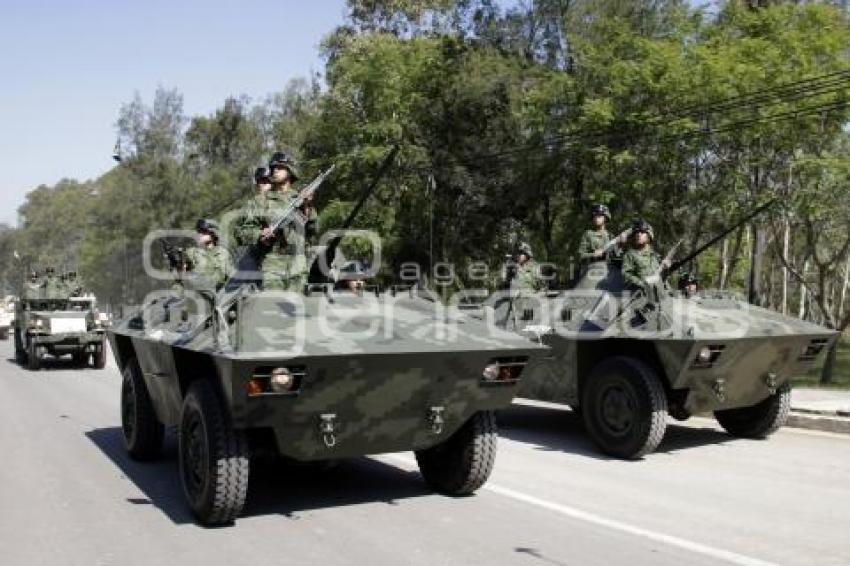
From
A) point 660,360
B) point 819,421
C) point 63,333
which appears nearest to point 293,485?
point 660,360

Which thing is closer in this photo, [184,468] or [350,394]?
[350,394]

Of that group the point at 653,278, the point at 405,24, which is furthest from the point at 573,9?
the point at 653,278

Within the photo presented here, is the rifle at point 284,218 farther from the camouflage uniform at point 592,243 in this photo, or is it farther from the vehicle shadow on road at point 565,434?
the camouflage uniform at point 592,243

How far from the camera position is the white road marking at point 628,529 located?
18.2 feet

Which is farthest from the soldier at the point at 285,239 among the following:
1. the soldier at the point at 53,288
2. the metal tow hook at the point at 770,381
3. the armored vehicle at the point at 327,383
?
the soldier at the point at 53,288

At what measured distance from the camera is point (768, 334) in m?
8.91

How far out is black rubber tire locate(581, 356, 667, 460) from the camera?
8.62m

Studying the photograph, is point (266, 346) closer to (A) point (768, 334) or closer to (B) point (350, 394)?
(B) point (350, 394)

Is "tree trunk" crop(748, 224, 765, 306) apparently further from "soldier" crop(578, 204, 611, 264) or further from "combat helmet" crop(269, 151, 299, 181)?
"combat helmet" crop(269, 151, 299, 181)

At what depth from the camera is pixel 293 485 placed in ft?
25.0

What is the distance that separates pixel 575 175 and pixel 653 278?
1583 centimetres

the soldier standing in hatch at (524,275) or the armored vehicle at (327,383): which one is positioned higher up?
the soldier standing in hatch at (524,275)

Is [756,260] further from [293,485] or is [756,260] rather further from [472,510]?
[472,510]

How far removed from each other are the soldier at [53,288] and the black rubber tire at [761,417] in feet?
48.2
